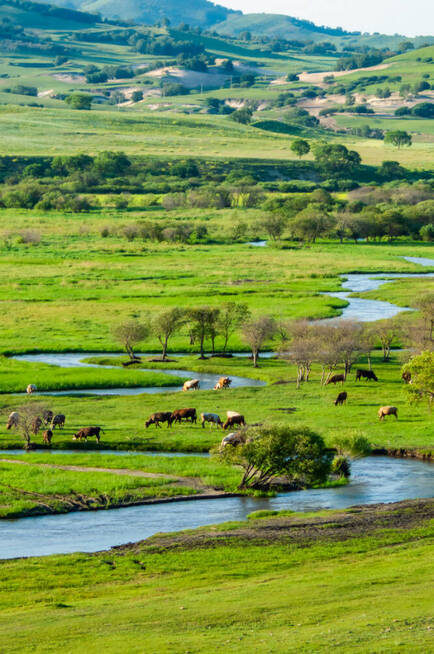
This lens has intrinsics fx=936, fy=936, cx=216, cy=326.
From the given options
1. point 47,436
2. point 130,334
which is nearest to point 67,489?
point 47,436

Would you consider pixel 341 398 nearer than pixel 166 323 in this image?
Yes

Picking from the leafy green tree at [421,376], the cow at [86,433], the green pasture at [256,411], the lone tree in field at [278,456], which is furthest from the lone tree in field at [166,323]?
the lone tree in field at [278,456]

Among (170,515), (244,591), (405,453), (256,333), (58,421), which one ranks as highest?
(256,333)

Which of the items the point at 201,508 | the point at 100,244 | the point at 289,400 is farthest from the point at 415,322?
the point at 100,244

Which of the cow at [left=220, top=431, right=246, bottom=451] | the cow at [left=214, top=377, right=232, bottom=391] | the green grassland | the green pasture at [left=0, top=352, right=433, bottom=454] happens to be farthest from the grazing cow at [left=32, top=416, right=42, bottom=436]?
the green grassland

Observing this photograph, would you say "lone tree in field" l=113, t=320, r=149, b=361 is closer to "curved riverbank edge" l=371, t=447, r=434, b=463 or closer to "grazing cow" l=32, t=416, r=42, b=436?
"grazing cow" l=32, t=416, r=42, b=436

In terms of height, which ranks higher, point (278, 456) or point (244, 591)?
point (278, 456)

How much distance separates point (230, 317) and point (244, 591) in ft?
172

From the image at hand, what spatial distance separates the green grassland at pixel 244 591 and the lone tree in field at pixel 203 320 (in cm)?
3807

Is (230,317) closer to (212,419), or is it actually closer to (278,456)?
(212,419)

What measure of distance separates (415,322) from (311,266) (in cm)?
4553

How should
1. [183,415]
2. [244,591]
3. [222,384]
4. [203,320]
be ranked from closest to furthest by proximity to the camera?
[244,591] < [183,415] < [222,384] < [203,320]

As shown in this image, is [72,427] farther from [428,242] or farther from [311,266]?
[428,242]

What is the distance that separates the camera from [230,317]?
8112 centimetres
